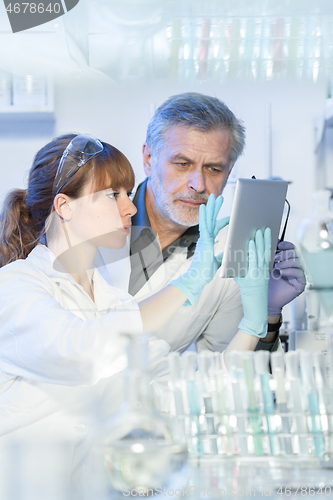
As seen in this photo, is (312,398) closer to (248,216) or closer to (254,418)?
(254,418)

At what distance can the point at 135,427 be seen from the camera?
→ 83 centimetres

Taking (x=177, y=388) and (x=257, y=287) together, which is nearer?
(x=177, y=388)

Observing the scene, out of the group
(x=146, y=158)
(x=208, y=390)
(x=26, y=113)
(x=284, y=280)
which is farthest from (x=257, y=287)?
(x=26, y=113)

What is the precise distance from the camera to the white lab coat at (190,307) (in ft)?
4.93

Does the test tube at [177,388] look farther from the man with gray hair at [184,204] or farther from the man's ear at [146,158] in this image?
the man's ear at [146,158]

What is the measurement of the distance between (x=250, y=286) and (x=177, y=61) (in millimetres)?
704

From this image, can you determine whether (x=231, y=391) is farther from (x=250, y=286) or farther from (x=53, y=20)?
(x=53, y=20)

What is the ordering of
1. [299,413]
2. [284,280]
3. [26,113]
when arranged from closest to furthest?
[299,413]
[284,280]
[26,113]

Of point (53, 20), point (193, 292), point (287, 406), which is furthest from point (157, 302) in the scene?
point (53, 20)

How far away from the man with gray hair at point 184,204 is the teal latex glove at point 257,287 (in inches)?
2.4

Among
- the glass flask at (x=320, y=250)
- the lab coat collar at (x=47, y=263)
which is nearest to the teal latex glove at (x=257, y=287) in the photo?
the glass flask at (x=320, y=250)

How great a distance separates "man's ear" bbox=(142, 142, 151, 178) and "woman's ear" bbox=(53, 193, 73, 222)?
321mm

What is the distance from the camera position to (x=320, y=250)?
4.44 feet

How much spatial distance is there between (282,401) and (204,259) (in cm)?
40
